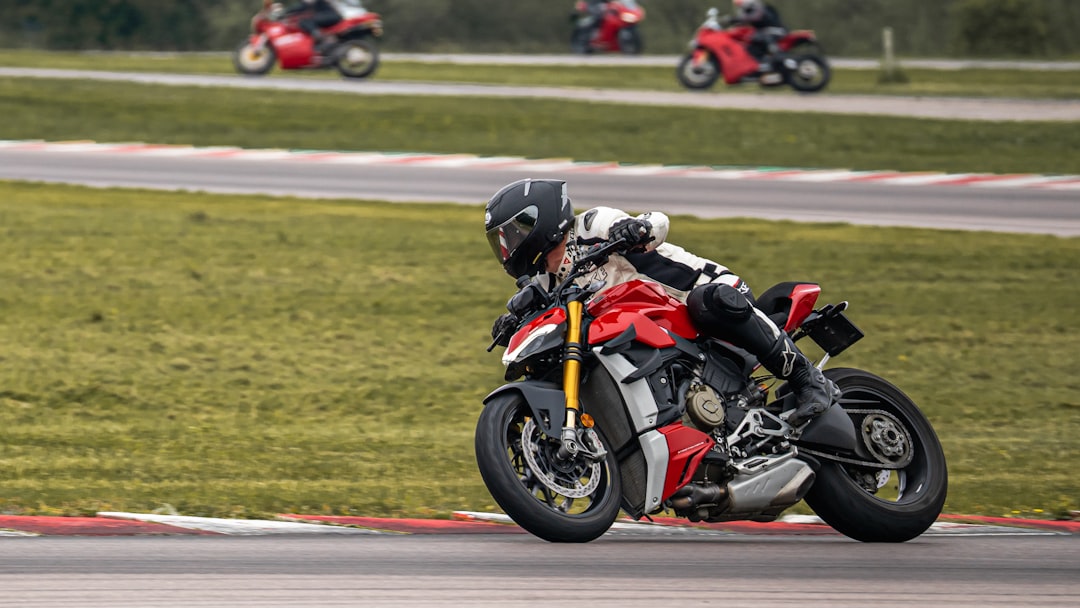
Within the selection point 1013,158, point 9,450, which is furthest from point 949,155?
point 9,450

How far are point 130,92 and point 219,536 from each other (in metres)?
21.6

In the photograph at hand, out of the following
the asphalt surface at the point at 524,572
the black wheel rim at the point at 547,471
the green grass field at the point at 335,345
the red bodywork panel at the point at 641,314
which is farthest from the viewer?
the green grass field at the point at 335,345

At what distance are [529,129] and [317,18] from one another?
706cm

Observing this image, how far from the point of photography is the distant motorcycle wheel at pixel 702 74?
91.7 feet

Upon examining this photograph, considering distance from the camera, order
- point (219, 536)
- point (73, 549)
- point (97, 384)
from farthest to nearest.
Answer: point (97, 384) < point (219, 536) < point (73, 549)

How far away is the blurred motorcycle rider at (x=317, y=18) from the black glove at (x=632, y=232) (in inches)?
924

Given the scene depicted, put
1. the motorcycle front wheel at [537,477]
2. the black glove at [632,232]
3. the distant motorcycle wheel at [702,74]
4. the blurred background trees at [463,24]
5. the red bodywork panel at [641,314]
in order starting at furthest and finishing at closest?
1. the blurred background trees at [463,24]
2. the distant motorcycle wheel at [702,74]
3. the red bodywork panel at [641,314]
4. the black glove at [632,232]
5. the motorcycle front wheel at [537,477]

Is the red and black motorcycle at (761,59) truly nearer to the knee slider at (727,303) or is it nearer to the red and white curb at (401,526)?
the red and white curb at (401,526)

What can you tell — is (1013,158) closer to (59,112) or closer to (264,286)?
(264,286)

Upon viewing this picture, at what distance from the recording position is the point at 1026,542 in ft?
20.4

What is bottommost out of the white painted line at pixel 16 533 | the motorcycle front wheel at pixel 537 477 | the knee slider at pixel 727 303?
the white painted line at pixel 16 533

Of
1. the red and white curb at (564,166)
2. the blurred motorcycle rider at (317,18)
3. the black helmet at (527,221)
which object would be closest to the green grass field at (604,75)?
the blurred motorcycle rider at (317,18)

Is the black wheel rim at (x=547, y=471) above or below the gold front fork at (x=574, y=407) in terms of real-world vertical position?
below

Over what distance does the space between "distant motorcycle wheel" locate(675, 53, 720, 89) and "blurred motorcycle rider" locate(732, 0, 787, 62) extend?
0.84 m
